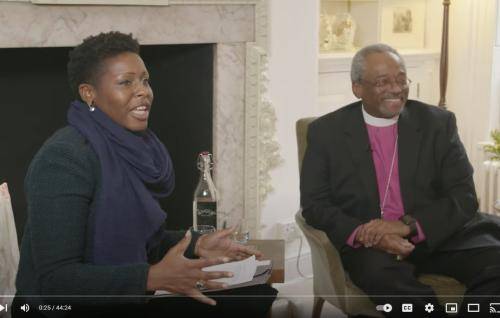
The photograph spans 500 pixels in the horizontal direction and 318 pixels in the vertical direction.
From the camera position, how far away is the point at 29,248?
64.7 inches

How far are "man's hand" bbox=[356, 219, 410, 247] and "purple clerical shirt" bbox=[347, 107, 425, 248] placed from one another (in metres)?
0.10

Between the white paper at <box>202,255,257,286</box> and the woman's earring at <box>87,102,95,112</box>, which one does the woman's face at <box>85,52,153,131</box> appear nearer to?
the woman's earring at <box>87,102,95,112</box>

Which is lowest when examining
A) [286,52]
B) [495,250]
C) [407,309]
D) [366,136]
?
[407,309]

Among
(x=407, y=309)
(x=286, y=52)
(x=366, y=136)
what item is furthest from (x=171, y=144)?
(x=407, y=309)

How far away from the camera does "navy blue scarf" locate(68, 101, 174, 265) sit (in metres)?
1.68

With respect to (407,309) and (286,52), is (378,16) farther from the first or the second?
(407,309)

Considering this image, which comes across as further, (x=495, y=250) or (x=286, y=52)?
(x=286, y=52)

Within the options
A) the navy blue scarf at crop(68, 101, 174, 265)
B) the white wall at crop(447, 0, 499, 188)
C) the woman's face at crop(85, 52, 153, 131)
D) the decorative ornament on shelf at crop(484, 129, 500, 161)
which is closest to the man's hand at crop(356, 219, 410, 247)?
the navy blue scarf at crop(68, 101, 174, 265)

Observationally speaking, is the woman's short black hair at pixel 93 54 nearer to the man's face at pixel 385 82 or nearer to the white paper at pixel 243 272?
the white paper at pixel 243 272

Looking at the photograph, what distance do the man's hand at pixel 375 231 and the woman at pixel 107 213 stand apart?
0.42 m

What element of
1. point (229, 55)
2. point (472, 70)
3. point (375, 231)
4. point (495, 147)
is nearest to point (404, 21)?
point (472, 70)

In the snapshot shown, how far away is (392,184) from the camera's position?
7.61 feet

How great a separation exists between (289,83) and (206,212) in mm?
831

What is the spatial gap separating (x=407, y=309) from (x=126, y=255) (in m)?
0.85
